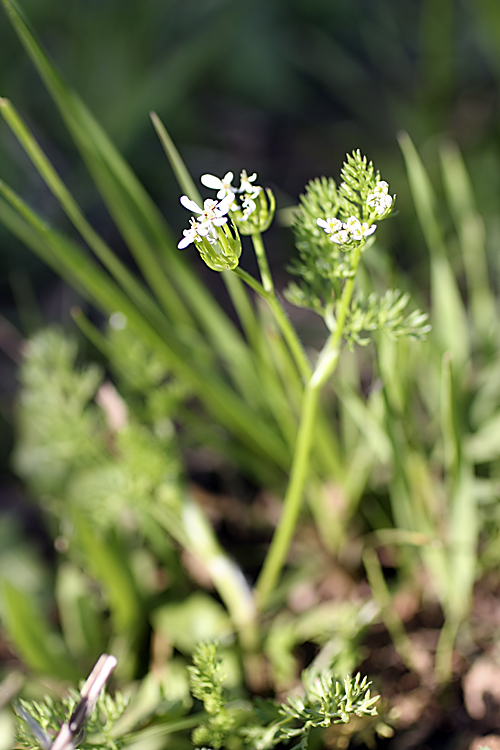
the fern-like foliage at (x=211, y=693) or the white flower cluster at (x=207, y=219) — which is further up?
the white flower cluster at (x=207, y=219)

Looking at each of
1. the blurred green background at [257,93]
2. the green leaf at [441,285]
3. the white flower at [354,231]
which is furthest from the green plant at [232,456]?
the blurred green background at [257,93]

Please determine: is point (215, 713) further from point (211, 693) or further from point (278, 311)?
point (278, 311)

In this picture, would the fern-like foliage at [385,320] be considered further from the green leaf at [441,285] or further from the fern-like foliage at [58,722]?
the fern-like foliage at [58,722]

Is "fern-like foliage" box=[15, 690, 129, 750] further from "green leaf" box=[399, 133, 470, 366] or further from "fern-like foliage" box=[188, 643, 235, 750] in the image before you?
"green leaf" box=[399, 133, 470, 366]

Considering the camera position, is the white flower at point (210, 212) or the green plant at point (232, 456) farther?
the green plant at point (232, 456)

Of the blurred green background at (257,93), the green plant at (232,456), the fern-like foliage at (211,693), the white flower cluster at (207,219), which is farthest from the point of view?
the blurred green background at (257,93)

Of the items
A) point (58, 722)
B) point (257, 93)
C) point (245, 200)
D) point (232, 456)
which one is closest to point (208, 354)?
point (232, 456)
